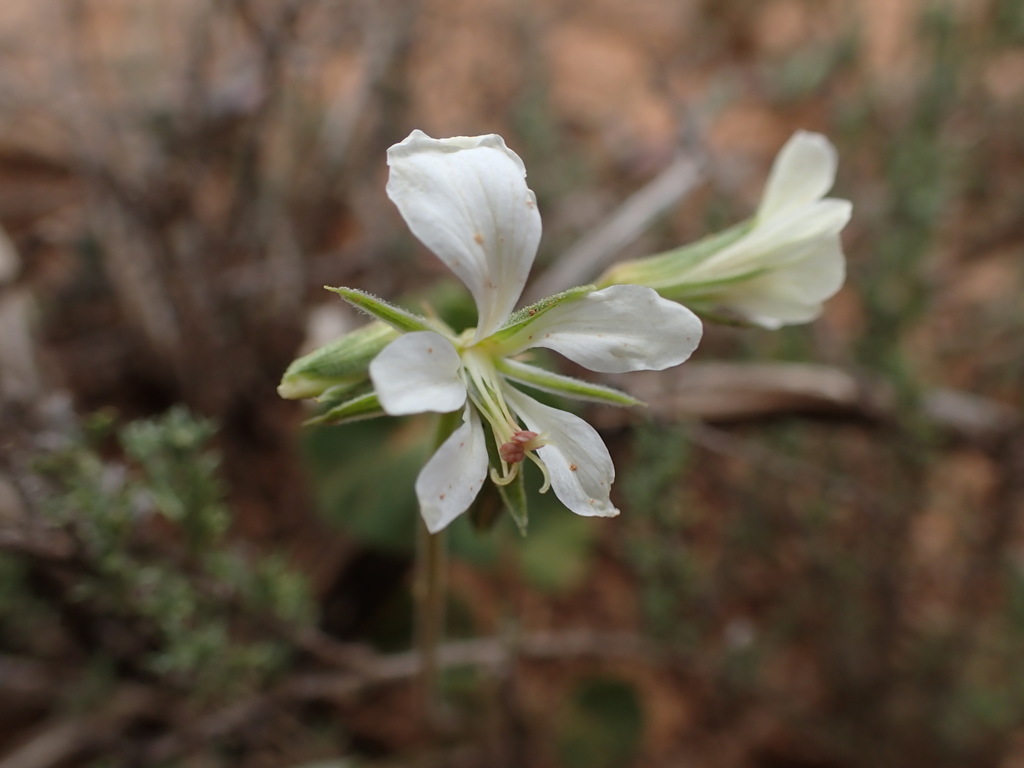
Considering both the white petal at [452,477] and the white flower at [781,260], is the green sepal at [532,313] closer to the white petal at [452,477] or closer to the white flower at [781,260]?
the white petal at [452,477]

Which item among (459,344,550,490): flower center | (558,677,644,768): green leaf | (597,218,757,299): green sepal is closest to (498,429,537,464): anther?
(459,344,550,490): flower center

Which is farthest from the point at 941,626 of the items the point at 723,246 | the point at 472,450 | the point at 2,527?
the point at 2,527

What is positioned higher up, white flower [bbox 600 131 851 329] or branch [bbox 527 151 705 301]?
white flower [bbox 600 131 851 329]

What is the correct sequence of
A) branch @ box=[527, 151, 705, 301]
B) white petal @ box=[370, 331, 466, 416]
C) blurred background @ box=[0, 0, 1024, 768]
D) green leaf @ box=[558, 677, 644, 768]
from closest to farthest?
white petal @ box=[370, 331, 466, 416] → blurred background @ box=[0, 0, 1024, 768] → branch @ box=[527, 151, 705, 301] → green leaf @ box=[558, 677, 644, 768]

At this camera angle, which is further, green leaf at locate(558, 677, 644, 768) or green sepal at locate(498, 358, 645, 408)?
green leaf at locate(558, 677, 644, 768)

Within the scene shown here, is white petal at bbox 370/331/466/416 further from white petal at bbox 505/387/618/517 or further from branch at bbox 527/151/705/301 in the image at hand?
branch at bbox 527/151/705/301

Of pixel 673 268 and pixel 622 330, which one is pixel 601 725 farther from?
pixel 622 330

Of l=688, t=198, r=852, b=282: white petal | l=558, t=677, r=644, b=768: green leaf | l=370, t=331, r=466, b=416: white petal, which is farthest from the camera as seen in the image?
l=558, t=677, r=644, b=768: green leaf
